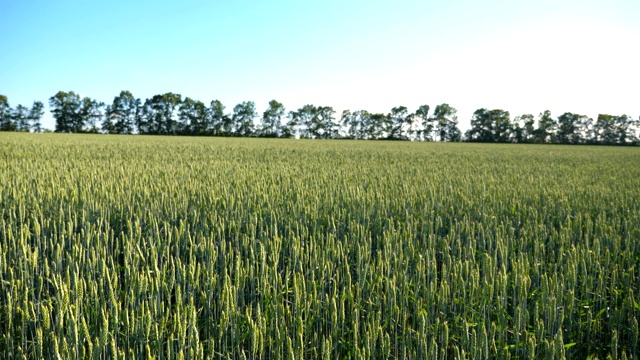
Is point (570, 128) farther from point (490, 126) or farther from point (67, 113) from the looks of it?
point (67, 113)

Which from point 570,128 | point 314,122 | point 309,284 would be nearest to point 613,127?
point 570,128

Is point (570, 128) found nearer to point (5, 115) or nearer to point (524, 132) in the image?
point (524, 132)

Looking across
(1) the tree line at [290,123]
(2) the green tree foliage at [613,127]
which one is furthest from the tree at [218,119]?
(2) the green tree foliage at [613,127]

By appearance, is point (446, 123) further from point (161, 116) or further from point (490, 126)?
point (161, 116)

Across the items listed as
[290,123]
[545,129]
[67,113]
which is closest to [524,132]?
[545,129]

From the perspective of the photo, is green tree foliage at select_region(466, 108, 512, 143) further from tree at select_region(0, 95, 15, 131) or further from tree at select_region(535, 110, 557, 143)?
tree at select_region(0, 95, 15, 131)

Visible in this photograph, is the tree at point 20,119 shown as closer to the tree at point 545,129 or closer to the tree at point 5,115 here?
the tree at point 5,115

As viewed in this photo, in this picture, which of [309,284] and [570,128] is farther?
[570,128]

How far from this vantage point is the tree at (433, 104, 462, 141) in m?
88.6

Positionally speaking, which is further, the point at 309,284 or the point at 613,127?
the point at 613,127

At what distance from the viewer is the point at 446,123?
89625 millimetres

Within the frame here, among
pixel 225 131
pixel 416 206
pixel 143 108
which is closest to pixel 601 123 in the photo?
pixel 225 131

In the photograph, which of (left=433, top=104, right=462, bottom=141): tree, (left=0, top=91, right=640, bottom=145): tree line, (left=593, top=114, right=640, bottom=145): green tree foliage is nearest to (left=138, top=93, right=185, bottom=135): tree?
(left=0, top=91, right=640, bottom=145): tree line

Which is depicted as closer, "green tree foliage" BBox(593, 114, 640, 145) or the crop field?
the crop field
